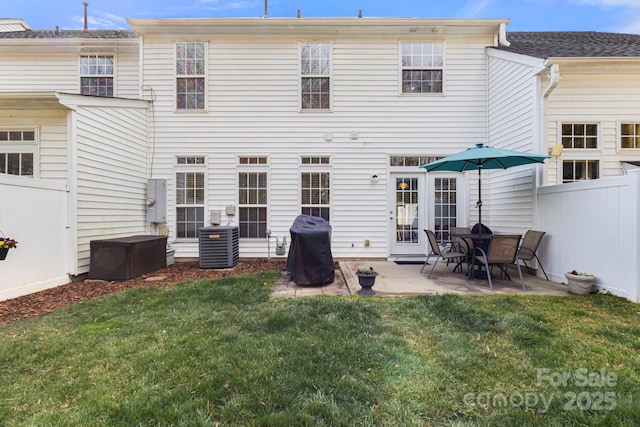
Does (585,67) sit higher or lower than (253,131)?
higher

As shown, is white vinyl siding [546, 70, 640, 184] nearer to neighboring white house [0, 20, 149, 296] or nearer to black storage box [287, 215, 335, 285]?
black storage box [287, 215, 335, 285]

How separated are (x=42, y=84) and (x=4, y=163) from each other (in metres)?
3.00

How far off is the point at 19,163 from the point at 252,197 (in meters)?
4.44

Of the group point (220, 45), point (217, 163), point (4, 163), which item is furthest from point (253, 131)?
point (4, 163)

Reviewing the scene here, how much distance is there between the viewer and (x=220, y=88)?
7191 millimetres

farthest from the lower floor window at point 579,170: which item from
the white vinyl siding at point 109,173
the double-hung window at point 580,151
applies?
the white vinyl siding at point 109,173

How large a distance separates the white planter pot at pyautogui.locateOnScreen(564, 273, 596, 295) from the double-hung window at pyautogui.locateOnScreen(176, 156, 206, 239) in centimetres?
710

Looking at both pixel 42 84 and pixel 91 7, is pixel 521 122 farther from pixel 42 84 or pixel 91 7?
pixel 91 7

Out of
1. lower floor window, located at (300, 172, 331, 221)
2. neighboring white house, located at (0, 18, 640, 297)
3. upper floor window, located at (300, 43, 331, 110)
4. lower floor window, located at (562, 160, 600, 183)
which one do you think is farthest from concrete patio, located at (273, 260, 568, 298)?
upper floor window, located at (300, 43, 331, 110)

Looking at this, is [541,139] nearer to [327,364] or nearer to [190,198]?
[327,364]

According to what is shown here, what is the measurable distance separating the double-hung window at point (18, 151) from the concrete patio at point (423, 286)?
210 inches

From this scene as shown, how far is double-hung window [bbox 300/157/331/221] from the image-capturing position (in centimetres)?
721

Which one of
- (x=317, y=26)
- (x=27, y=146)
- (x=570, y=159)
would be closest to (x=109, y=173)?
(x=27, y=146)

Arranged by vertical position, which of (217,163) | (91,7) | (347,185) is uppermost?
(91,7)
